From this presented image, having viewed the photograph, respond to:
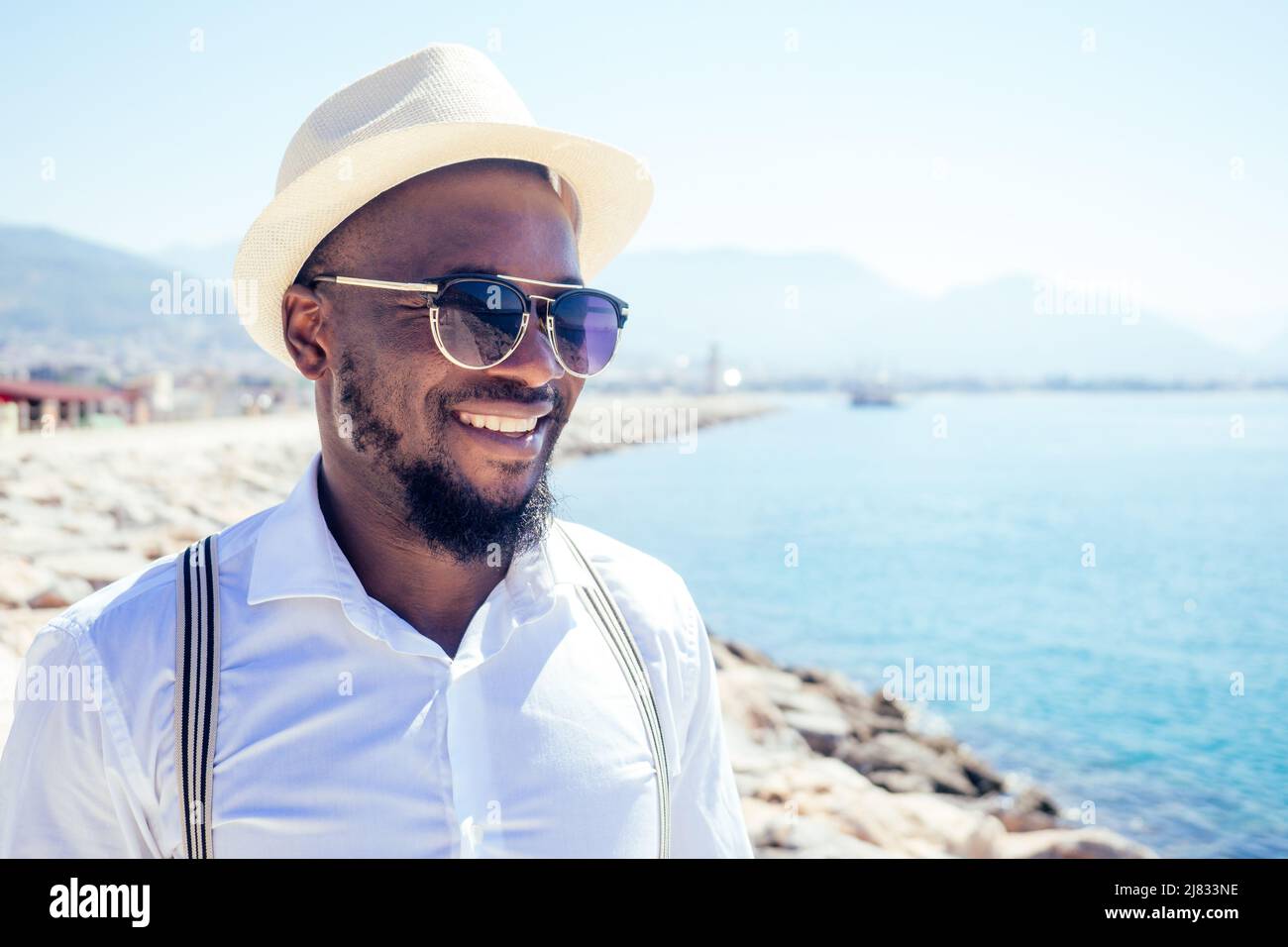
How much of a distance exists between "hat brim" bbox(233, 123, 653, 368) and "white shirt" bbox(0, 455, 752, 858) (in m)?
0.42

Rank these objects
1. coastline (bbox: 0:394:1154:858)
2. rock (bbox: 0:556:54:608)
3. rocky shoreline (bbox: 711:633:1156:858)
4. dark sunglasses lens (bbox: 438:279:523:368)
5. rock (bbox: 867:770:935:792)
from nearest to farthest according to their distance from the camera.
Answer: dark sunglasses lens (bbox: 438:279:523:368) < rock (bbox: 0:556:54:608) < coastline (bbox: 0:394:1154:858) < rocky shoreline (bbox: 711:633:1156:858) < rock (bbox: 867:770:935:792)

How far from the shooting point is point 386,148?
1.59 m

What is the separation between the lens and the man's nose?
65.2 inches

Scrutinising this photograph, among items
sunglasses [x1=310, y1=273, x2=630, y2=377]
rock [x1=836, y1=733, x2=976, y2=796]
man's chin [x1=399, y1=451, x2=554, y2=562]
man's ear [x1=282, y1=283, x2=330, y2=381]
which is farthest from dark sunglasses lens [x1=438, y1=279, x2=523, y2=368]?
rock [x1=836, y1=733, x2=976, y2=796]

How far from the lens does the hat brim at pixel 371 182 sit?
1.60 meters

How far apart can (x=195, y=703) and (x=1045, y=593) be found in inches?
840

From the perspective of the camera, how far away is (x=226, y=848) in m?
1.32

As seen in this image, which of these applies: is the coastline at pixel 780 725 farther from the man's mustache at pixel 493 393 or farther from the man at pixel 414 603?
the man's mustache at pixel 493 393

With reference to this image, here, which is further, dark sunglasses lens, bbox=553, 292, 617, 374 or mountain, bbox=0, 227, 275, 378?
mountain, bbox=0, 227, 275, 378

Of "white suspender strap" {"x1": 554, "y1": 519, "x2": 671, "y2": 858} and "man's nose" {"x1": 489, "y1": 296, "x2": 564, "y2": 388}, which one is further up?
"man's nose" {"x1": 489, "y1": 296, "x2": 564, "y2": 388}

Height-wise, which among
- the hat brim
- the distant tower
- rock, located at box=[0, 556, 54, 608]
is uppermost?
the distant tower

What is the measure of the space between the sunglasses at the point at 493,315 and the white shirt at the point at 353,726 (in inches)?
13.4

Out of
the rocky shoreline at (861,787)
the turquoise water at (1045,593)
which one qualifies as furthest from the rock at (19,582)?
the rocky shoreline at (861,787)

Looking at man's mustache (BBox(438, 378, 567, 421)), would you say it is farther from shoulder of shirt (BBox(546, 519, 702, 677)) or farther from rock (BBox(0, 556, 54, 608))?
rock (BBox(0, 556, 54, 608))
